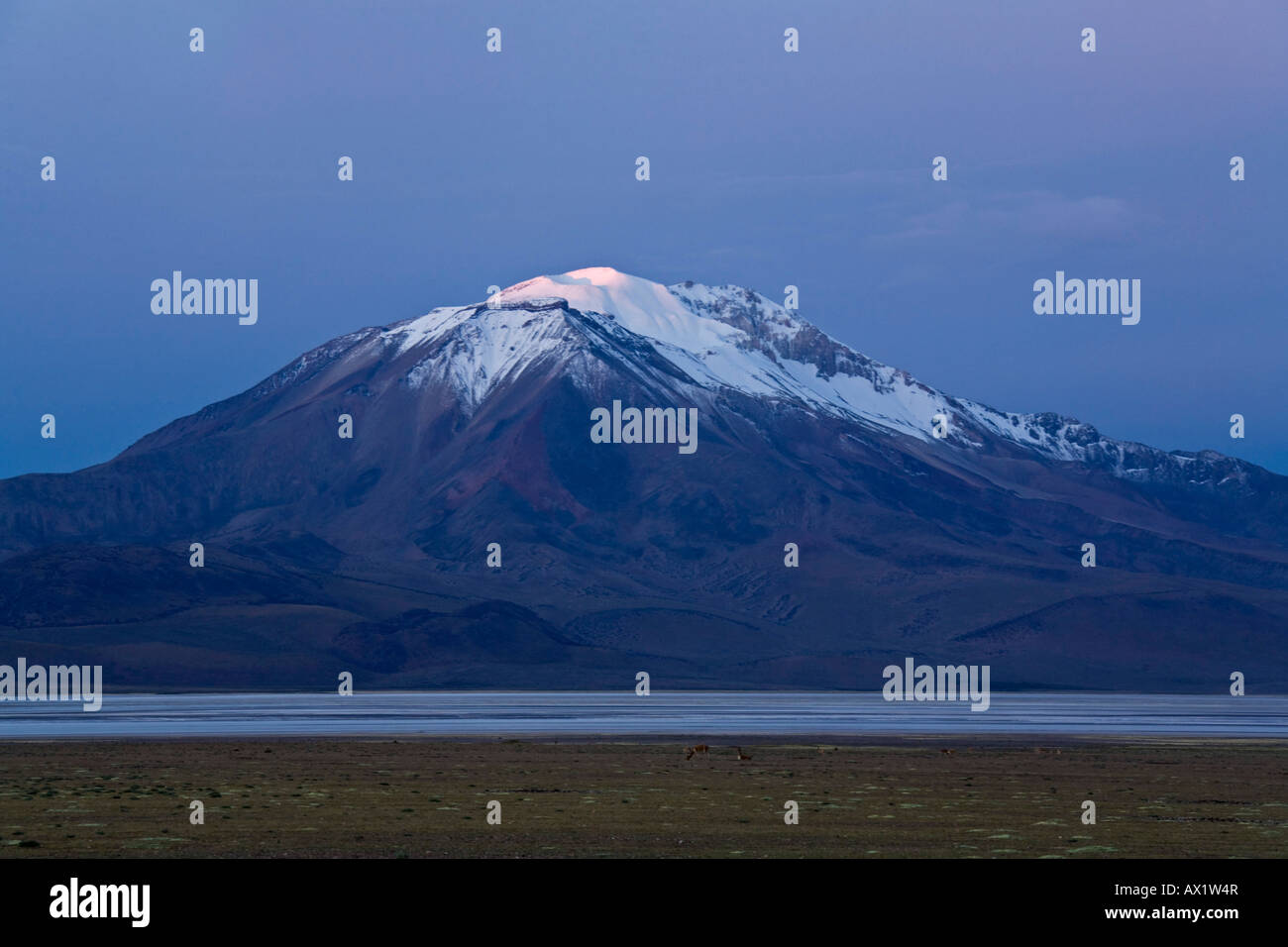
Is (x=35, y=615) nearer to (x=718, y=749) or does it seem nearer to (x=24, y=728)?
(x=24, y=728)

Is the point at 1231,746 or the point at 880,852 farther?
the point at 1231,746

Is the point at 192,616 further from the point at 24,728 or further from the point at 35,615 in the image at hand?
the point at 24,728

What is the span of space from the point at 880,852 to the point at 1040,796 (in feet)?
48.3

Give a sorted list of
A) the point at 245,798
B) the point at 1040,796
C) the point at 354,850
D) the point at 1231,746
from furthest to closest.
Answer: the point at 1231,746 → the point at 1040,796 → the point at 245,798 → the point at 354,850

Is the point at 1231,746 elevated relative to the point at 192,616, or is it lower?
lower

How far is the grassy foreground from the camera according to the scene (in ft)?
105

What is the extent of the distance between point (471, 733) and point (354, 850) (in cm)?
4537

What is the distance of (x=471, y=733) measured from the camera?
75.7m

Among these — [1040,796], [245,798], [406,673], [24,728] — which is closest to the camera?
[245,798]

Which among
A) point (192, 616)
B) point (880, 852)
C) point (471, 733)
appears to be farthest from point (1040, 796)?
point (192, 616)

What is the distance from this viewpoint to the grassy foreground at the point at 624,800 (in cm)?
3206

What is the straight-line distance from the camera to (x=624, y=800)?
137ft
